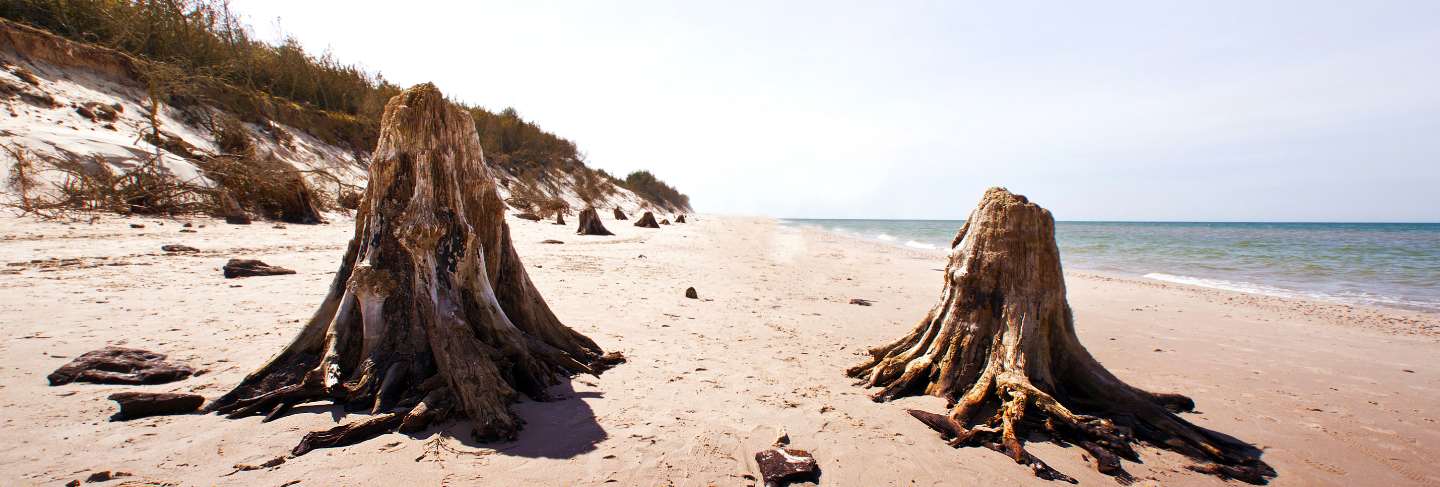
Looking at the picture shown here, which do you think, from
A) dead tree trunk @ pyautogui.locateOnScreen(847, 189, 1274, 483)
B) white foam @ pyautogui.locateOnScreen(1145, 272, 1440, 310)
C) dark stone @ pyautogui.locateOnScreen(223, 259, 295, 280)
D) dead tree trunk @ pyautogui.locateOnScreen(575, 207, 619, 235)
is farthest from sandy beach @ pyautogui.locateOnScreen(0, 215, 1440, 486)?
dead tree trunk @ pyautogui.locateOnScreen(575, 207, 619, 235)

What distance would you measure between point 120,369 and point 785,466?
13.4 feet

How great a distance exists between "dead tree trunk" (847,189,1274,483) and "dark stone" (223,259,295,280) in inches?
272

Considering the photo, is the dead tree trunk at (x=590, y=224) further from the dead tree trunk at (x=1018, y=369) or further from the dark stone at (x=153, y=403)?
the dark stone at (x=153, y=403)

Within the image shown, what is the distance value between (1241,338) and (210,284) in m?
11.8

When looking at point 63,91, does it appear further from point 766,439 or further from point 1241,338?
point 1241,338

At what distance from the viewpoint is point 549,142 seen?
3131cm

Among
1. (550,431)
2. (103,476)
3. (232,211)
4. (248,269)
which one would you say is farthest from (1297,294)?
(232,211)

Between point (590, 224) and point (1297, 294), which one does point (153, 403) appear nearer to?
point (590, 224)

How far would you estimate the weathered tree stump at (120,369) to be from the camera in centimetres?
326

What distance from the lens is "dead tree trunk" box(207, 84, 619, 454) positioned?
3.10 m

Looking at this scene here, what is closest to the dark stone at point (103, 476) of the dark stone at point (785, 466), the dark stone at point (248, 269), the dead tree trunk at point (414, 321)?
the dead tree trunk at point (414, 321)

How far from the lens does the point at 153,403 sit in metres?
2.92

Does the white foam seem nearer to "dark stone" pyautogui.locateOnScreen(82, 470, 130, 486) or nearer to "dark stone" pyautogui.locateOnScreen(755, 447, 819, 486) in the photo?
"dark stone" pyautogui.locateOnScreen(755, 447, 819, 486)

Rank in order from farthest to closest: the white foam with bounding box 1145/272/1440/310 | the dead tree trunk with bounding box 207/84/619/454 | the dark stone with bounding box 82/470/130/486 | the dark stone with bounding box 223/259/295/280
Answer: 1. the white foam with bounding box 1145/272/1440/310
2. the dark stone with bounding box 223/259/295/280
3. the dead tree trunk with bounding box 207/84/619/454
4. the dark stone with bounding box 82/470/130/486
